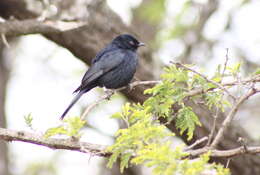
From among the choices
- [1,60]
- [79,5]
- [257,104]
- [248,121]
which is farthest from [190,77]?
[248,121]

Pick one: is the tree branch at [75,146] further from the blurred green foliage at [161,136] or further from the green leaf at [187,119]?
the green leaf at [187,119]

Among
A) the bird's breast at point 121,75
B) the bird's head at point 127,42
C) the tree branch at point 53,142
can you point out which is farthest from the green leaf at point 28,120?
the bird's head at point 127,42

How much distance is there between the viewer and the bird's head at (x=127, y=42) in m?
6.57

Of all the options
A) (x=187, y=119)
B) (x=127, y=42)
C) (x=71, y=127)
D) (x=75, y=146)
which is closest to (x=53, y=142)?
(x=75, y=146)

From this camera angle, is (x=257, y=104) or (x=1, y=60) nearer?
(x=1, y=60)

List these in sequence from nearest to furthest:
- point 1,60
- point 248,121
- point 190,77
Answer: point 190,77
point 1,60
point 248,121

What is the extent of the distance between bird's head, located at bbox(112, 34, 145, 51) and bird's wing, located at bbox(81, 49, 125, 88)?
3.5 inches

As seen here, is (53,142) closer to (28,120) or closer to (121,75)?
(28,120)

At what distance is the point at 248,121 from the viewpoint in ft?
36.8

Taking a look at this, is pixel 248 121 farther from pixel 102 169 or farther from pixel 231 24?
pixel 102 169

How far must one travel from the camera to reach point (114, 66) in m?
6.48

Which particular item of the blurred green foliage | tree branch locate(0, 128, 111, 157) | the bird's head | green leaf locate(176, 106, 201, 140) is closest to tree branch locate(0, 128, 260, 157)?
tree branch locate(0, 128, 111, 157)

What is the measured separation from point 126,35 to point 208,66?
3.60 m

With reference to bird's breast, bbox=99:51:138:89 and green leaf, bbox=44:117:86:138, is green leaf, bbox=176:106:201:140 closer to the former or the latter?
green leaf, bbox=44:117:86:138
